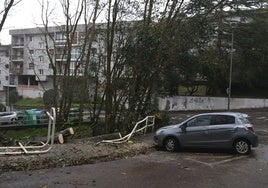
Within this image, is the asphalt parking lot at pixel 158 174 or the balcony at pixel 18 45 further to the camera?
the balcony at pixel 18 45

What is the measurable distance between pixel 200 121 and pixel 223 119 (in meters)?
0.85

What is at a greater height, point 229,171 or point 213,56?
point 213,56

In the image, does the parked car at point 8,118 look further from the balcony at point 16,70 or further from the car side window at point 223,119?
the balcony at point 16,70

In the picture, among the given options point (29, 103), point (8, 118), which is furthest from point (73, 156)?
point (29, 103)

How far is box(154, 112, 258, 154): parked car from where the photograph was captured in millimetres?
14406

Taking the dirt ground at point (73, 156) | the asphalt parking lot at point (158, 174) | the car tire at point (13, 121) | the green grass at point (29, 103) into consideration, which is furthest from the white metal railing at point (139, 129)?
the green grass at point (29, 103)

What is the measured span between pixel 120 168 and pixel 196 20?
574 inches

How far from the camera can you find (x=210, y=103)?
159 feet

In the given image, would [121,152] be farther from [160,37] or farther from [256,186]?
[160,37]

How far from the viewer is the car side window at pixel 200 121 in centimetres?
1502

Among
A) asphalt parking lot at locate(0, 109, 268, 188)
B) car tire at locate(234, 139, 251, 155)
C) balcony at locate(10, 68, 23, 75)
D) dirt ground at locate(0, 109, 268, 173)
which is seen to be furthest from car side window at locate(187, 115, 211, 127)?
balcony at locate(10, 68, 23, 75)

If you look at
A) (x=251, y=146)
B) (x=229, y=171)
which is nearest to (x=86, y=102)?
(x=251, y=146)

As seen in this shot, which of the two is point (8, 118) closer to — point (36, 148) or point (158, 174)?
point (36, 148)

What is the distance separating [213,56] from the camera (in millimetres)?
28578
